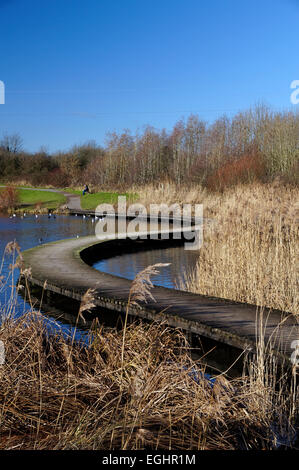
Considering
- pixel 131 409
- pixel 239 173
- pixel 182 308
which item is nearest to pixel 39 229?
pixel 239 173

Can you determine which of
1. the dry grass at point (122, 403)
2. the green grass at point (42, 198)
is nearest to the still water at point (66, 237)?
the dry grass at point (122, 403)

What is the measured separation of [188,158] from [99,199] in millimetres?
5760

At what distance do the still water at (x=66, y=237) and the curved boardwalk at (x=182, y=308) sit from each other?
0.51 meters

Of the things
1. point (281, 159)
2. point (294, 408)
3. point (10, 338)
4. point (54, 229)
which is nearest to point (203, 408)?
point (294, 408)

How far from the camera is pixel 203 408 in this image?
114 inches

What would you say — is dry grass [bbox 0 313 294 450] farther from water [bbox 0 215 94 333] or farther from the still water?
water [bbox 0 215 94 333]

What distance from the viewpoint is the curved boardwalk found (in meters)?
4.54

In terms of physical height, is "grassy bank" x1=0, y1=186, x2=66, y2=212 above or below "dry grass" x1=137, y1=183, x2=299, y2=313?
above

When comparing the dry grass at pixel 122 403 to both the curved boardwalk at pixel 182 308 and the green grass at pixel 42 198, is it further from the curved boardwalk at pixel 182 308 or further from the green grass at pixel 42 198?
the green grass at pixel 42 198

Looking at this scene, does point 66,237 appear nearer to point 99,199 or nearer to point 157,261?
point 157,261

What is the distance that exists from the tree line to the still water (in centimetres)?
531

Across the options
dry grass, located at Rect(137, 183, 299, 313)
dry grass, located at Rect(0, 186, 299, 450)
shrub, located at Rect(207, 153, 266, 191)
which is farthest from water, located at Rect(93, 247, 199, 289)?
shrub, located at Rect(207, 153, 266, 191)

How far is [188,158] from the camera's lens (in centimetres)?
2719
